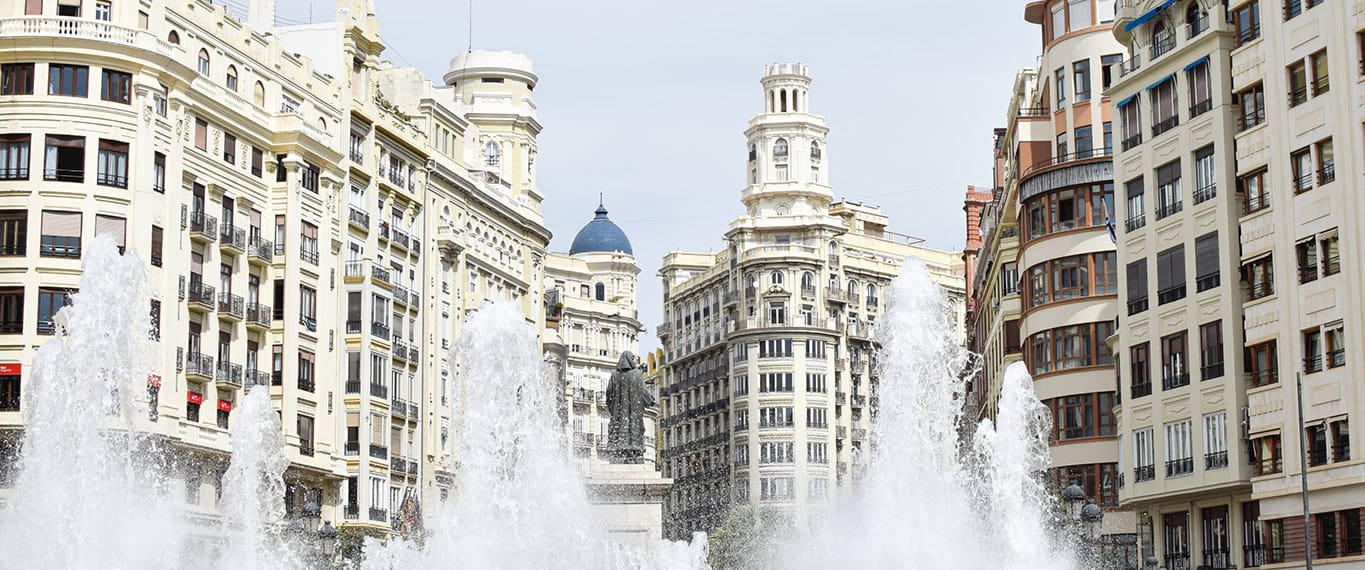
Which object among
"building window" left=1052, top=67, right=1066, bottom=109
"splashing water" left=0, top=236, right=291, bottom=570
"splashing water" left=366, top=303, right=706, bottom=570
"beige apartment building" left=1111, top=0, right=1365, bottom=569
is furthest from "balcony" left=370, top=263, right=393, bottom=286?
"beige apartment building" left=1111, top=0, right=1365, bottom=569

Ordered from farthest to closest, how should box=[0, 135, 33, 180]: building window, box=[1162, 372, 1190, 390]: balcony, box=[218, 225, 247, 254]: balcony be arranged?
1. box=[218, 225, 247, 254]: balcony
2. box=[0, 135, 33, 180]: building window
3. box=[1162, 372, 1190, 390]: balcony

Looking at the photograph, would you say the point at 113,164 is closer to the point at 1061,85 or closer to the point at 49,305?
the point at 49,305

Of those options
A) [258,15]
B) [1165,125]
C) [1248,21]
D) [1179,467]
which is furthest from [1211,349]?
[258,15]

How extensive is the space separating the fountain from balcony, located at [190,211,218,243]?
524 centimetres

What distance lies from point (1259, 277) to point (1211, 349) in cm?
316

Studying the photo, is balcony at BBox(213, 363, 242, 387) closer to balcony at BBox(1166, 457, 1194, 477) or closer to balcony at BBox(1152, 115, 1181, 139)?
balcony at BBox(1166, 457, 1194, 477)

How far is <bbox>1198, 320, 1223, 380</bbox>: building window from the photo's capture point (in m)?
53.1

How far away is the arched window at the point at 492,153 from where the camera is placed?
99.6m

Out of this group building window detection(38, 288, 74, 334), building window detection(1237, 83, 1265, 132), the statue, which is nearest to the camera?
the statue

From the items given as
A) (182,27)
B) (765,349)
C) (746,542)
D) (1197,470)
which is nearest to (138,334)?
(182,27)

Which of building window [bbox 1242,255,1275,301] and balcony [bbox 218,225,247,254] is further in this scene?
balcony [bbox 218,225,247,254]

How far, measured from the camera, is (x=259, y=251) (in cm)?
6869

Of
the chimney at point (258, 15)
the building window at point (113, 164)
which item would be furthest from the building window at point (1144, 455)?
the chimney at point (258, 15)

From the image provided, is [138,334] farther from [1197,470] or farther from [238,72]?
[1197,470]
